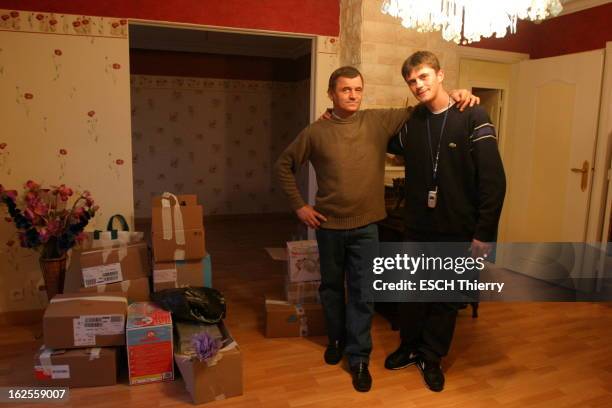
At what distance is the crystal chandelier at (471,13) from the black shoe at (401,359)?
155 cm

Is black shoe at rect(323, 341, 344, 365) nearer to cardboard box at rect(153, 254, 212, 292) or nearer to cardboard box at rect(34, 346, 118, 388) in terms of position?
cardboard box at rect(153, 254, 212, 292)

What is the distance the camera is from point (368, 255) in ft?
7.67

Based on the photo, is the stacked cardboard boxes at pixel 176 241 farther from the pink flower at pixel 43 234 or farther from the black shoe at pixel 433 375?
the black shoe at pixel 433 375

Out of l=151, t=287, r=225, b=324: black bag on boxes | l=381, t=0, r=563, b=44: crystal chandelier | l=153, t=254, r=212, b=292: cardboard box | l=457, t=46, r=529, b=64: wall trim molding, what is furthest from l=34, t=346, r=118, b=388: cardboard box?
l=457, t=46, r=529, b=64: wall trim molding

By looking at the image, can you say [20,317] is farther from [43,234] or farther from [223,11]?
[223,11]

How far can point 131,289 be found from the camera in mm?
2607

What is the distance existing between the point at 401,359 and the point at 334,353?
350 mm

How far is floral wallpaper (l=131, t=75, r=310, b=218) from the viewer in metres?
5.97

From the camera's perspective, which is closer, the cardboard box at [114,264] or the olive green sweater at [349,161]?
the olive green sweater at [349,161]

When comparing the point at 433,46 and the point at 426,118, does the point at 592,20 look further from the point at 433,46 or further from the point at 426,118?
the point at 426,118

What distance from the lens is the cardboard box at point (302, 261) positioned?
283 cm

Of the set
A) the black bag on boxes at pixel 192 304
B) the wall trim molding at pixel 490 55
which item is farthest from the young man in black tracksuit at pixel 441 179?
the wall trim molding at pixel 490 55

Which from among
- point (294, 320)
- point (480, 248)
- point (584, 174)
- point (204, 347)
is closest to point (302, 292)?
point (294, 320)

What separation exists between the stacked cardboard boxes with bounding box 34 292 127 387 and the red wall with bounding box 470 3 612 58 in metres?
3.48
